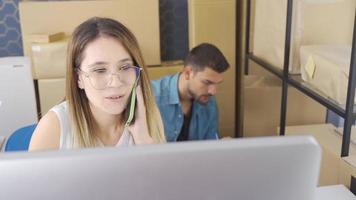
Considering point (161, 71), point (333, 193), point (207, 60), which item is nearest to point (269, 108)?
point (207, 60)

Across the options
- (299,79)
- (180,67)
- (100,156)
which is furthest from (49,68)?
(100,156)

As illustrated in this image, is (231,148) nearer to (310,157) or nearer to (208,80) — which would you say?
(310,157)

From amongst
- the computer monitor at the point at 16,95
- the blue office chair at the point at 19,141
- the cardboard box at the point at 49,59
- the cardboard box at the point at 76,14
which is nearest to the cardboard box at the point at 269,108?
the cardboard box at the point at 76,14

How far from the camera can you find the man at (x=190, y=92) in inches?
86.4

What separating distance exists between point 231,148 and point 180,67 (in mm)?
2347

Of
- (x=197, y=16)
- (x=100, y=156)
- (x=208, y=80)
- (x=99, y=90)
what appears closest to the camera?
(x=100, y=156)

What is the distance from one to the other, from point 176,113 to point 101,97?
3.56 ft

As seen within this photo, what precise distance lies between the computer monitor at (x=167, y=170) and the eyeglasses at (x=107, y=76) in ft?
2.12

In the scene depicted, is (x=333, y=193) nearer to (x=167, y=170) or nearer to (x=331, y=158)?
(x=331, y=158)

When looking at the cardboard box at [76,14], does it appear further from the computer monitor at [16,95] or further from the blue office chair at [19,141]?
the blue office chair at [19,141]

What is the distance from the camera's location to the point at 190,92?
2.21 meters

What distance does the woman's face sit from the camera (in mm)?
1143

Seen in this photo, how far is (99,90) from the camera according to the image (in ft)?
3.78

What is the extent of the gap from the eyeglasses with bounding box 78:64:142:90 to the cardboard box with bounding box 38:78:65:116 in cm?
152
